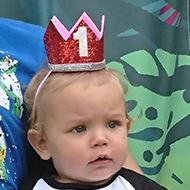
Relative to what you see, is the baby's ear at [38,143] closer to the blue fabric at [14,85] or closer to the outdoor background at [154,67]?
the blue fabric at [14,85]

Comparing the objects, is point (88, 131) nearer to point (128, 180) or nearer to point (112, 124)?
point (112, 124)

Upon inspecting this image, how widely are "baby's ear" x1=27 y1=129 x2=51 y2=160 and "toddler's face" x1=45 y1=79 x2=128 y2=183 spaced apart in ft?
0.15

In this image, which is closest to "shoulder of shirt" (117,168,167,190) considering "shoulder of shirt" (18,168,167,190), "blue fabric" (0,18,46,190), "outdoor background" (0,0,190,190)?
"shoulder of shirt" (18,168,167,190)

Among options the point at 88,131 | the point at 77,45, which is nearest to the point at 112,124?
the point at 88,131

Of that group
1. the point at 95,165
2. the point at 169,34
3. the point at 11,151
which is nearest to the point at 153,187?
the point at 95,165

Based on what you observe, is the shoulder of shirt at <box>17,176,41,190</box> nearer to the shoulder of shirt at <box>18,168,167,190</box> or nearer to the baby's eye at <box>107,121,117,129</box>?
the shoulder of shirt at <box>18,168,167,190</box>

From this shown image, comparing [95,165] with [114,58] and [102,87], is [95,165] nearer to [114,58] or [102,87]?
[102,87]

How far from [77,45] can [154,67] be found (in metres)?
0.69

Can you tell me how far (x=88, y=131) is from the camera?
38.3 inches

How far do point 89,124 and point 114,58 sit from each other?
27.2 inches

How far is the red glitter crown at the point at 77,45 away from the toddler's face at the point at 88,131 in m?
0.04

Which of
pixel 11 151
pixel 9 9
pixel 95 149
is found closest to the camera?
pixel 95 149

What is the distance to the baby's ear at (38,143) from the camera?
1046mm

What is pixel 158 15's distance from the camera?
64.4 inches
